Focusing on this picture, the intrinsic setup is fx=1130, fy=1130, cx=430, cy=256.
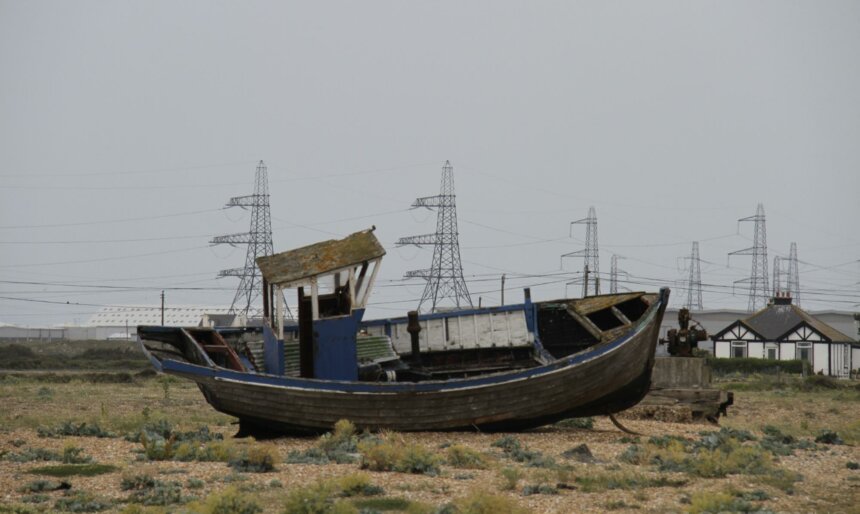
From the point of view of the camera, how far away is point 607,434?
2588cm

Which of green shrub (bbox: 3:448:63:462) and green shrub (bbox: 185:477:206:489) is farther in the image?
green shrub (bbox: 3:448:63:462)

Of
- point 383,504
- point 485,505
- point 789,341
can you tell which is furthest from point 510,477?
point 789,341

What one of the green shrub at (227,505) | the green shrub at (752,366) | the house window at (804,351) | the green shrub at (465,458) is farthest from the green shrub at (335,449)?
the house window at (804,351)

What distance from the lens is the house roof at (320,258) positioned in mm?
24375

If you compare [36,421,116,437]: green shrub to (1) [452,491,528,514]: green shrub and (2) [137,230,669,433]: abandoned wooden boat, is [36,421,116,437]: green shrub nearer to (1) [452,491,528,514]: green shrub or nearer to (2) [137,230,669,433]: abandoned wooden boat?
(2) [137,230,669,433]: abandoned wooden boat

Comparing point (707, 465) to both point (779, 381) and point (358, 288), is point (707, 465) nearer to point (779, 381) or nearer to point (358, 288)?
point (358, 288)

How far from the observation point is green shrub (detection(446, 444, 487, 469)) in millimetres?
19266

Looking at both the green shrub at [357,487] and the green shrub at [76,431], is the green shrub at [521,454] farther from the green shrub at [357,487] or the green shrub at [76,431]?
the green shrub at [76,431]

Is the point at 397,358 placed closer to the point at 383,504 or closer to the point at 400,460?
the point at 400,460

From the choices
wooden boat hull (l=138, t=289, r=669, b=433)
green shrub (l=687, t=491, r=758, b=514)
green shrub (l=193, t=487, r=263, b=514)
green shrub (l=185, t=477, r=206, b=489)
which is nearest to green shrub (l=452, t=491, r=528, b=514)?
green shrub (l=687, t=491, r=758, b=514)

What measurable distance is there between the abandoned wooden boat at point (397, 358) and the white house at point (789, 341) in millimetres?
48580

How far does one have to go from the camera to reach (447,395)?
24.1 m

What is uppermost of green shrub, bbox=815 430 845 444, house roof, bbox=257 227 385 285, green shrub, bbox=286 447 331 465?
house roof, bbox=257 227 385 285

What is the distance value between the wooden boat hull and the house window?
50.6 metres
